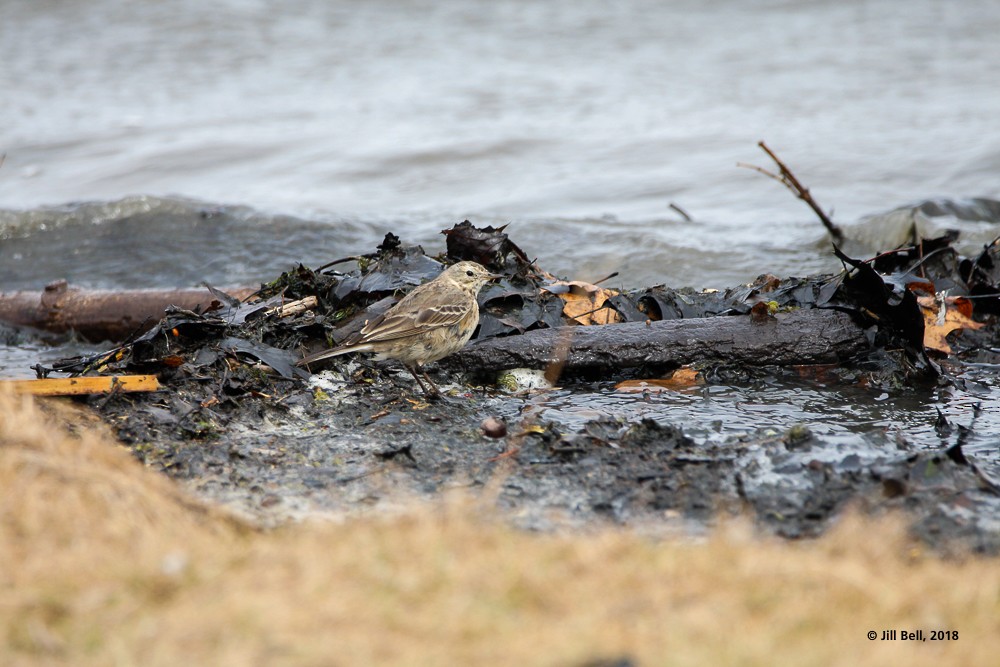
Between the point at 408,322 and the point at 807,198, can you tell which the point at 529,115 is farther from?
the point at 408,322

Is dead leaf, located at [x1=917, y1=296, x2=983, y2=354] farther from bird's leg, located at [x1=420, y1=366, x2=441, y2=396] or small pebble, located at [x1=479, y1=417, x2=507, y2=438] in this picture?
bird's leg, located at [x1=420, y1=366, x2=441, y2=396]

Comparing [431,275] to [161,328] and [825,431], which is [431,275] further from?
[825,431]

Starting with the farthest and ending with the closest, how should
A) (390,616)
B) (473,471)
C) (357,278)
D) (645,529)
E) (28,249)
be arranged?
1. (28,249)
2. (357,278)
3. (473,471)
4. (645,529)
5. (390,616)

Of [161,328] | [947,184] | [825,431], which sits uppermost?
[161,328]

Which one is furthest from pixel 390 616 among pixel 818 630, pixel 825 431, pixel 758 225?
pixel 758 225

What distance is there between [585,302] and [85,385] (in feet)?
11.3

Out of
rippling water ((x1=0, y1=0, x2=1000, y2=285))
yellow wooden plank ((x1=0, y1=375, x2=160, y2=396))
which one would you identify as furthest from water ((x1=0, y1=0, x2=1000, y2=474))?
yellow wooden plank ((x1=0, y1=375, x2=160, y2=396))

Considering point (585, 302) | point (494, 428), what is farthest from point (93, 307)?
point (494, 428)

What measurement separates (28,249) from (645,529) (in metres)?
10.6

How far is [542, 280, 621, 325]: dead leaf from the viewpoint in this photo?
7332 mm

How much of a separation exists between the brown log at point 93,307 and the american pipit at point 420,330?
2.26 m

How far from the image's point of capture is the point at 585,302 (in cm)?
743

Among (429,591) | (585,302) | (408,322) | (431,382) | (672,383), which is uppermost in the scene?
(429,591)

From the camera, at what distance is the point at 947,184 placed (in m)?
14.4
